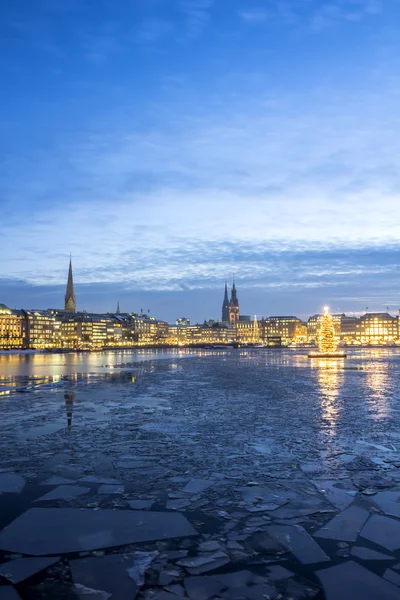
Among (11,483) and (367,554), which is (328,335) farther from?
(367,554)

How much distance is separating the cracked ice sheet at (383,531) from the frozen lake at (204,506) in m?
0.03

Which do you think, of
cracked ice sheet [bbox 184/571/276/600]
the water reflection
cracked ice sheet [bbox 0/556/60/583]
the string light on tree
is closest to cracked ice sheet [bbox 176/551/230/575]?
cracked ice sheet [bbox 184/571/276/600]

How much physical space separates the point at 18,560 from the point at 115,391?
17.5 meters

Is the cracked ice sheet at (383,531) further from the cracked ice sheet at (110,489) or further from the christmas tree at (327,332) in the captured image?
the christmas tree at (327,332)

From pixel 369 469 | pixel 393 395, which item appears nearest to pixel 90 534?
pixel 369 469

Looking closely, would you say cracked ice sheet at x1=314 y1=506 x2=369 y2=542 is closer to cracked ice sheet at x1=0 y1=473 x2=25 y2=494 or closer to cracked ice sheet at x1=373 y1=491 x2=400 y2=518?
cracked ice sheet at x1=373 y1=491 x2=400 y2=518

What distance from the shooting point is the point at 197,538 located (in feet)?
18.0

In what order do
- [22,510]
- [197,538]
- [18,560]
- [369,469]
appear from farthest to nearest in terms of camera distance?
[369,469], [22,510], [197,538], [18,560]

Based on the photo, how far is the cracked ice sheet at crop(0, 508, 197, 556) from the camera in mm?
5305

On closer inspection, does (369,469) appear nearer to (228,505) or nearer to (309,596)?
(228,505)

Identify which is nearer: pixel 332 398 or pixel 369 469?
pixel 369 469

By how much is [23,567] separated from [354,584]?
3.30 m

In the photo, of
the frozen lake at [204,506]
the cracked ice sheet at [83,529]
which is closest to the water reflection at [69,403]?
the frozen lake at [204,506]

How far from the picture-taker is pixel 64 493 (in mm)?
7070
